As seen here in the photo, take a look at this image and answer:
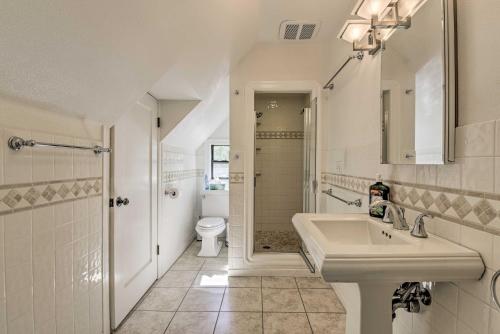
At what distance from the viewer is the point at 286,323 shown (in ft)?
6.02

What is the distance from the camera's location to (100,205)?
5.30ft

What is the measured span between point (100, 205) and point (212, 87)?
154 centimetres

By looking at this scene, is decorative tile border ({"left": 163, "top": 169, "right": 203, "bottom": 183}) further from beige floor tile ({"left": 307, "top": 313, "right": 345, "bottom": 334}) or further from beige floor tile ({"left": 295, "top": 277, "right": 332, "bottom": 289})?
beige floor tile ({"left": 307, "top": 313, "right": 345, "bottom": 334})

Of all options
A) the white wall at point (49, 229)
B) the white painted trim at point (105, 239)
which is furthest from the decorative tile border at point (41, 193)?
the white painted trim at point (105, 239)

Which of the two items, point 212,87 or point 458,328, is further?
point 212,87

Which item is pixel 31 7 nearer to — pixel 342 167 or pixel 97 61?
pixel 97 61

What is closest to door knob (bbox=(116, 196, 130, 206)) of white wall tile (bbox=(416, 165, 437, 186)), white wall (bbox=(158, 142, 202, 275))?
white wall (bbox=(158, 142, 202, 275))

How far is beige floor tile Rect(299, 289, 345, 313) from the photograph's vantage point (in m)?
2.02

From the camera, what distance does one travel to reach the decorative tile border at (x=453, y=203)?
79 centimetres

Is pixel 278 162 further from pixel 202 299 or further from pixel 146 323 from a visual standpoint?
pixel 146 323

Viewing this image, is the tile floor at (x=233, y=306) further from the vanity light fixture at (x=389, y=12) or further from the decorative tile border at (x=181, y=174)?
the vanity light fixture at (x=389, y=12)

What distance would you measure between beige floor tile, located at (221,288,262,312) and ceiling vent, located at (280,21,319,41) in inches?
96.2

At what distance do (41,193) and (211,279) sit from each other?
71.0 inches

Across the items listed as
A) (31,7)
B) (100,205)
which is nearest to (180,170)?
(100,205)
